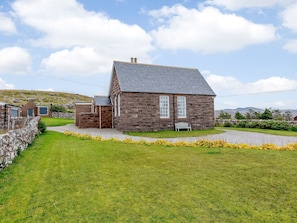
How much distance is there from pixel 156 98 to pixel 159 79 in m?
2.59

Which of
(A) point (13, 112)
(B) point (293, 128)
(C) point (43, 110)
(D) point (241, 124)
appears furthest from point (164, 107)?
(C) point (43, 110)

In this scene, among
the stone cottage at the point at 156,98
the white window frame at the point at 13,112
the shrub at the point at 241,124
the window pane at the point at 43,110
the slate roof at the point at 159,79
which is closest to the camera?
the stone cottage at the point at 156,98

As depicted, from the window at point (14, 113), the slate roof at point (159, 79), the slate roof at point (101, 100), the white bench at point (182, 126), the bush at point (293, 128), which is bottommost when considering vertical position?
the bush at point (293, 128)

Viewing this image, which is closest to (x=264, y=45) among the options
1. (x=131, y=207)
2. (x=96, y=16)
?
(x=96, y=16)

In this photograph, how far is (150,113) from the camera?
71.8 feet

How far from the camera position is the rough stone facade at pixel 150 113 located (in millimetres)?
21203

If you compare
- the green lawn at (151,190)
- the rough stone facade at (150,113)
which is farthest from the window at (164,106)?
the green lawn at (151,190)

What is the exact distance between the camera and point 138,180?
611cm

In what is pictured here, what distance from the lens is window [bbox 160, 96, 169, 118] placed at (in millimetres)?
22469

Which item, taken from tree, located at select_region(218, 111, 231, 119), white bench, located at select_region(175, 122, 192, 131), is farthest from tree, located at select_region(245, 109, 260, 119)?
white bench, located at select_region(175, 122, 192, 131)

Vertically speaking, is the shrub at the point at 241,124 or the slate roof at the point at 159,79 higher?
the slate roof at the point at 159,79

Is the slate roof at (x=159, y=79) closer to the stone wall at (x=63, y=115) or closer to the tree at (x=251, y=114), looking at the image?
the tree at (x=251, y=114)

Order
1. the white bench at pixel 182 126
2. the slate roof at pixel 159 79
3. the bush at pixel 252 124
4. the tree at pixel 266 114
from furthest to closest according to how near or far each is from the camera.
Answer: the tree at pixel 266 114 < the bush at pixel 252 124 < the white bench at pixel 182 126 < the slate roof at pixel 159 79

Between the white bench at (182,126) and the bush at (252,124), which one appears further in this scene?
the bush at (252,124)
